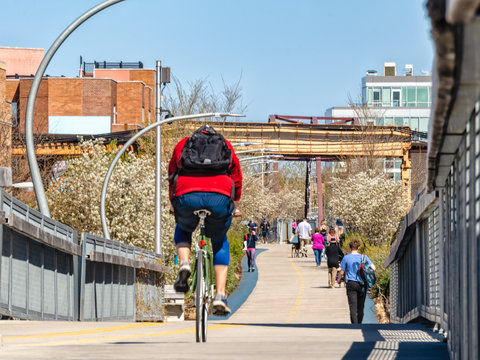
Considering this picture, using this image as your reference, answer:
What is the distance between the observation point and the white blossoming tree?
5275 centimetres

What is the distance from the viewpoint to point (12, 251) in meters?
17.7

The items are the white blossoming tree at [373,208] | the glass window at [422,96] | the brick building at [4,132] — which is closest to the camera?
the brick building at [4,132]

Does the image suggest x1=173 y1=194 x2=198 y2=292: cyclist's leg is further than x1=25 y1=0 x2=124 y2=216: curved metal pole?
No

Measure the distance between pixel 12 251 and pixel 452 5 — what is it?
51.6 feet

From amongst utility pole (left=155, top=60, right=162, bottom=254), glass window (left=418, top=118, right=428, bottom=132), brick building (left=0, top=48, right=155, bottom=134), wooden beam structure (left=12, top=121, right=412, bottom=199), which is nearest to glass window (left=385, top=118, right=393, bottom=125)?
glass window (left=418, top=118, right=428, bottom=132)

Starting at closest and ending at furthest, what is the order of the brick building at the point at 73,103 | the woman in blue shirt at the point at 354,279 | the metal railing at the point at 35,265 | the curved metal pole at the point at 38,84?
the metal railing at the point at 35,265, the woman in blue shirt at the point at 354,279, the curved metal pole at the point at 38,84, the brick building at the point at 73,103

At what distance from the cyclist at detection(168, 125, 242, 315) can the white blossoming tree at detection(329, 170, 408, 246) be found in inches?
1691

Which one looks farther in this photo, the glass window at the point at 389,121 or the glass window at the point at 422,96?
the glass window at the point at 422,96

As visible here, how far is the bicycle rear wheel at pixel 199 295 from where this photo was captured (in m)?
9.12

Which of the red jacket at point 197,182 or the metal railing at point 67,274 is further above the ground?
the red jacket at point 197,182

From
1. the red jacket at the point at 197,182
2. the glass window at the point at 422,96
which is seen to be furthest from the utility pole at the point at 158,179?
the glass window at the point at 422,96

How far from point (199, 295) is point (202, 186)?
0.97 meters

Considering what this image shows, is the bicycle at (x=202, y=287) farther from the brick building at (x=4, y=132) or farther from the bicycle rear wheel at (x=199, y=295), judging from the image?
the brick building at (x=4, y=132)

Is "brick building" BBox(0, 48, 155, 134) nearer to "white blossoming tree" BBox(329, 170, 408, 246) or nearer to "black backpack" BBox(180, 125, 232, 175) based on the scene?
"white blossoming tree" BBox(329, 170, 408, 246)
